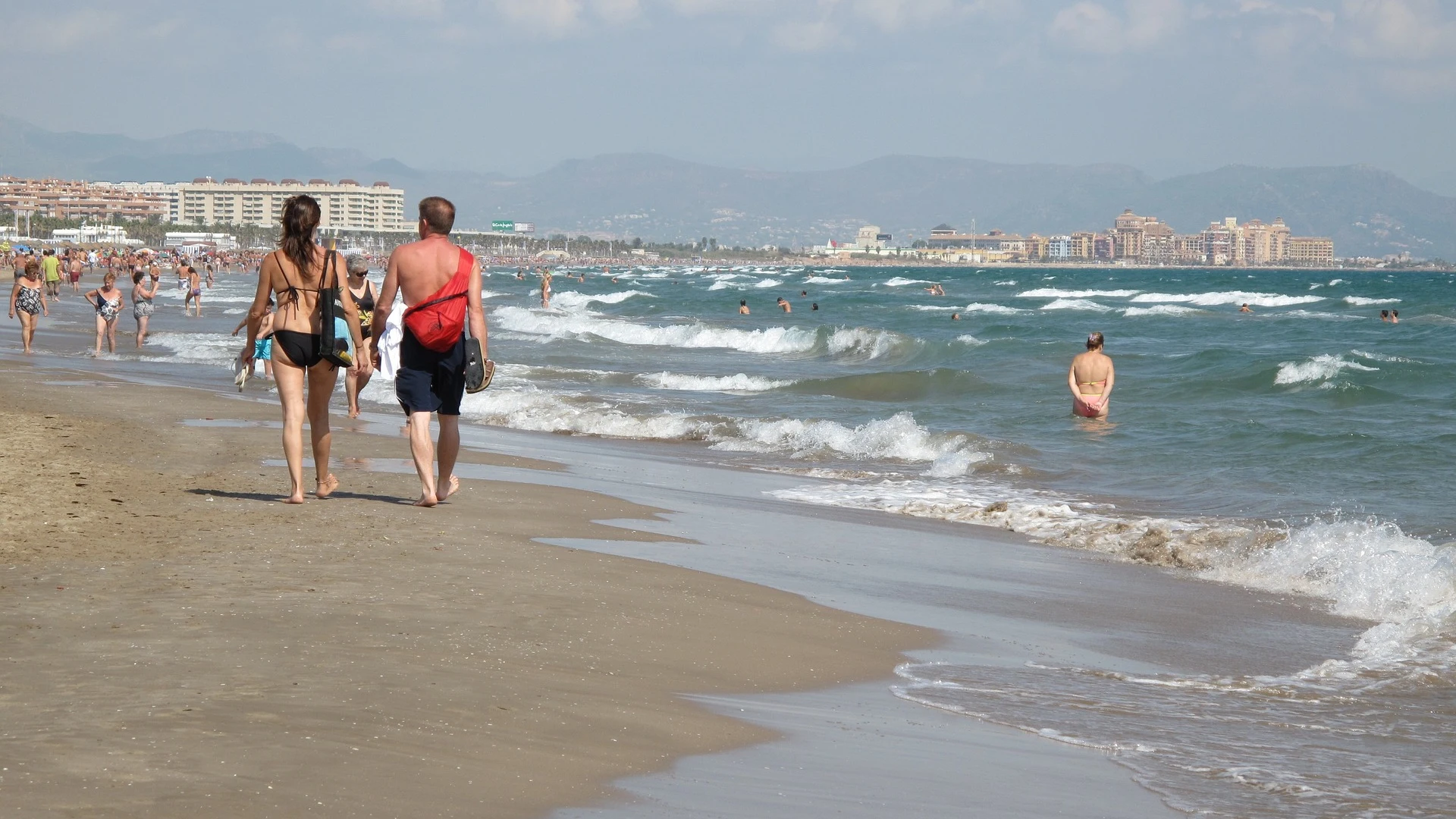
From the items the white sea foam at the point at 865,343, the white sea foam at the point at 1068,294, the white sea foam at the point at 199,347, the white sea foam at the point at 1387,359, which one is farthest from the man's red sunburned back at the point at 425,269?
the white sea foam at the point at 1068,294

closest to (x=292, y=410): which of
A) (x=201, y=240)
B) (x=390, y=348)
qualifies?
(x=390, y=348)

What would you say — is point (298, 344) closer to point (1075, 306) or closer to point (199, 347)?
point (199, 347)

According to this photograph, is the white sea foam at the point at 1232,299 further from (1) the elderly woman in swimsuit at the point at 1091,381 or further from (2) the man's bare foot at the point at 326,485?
(2) the man's bare foot at the point at 326,485

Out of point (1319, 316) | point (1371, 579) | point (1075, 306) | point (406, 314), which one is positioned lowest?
point (1371, 579)

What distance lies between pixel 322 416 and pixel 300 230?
3.26ft

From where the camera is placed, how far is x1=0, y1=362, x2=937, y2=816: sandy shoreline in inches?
126

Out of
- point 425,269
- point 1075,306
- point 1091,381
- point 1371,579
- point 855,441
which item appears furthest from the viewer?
point 1075,306

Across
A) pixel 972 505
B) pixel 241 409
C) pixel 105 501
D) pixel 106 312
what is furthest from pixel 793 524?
pixel 106 312

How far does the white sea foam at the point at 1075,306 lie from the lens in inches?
2265

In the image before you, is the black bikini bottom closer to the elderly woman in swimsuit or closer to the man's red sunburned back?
the man's red sunburned back

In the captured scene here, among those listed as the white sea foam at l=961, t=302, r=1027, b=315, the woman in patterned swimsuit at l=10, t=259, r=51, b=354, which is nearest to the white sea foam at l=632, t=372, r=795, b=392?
the woman in patterned swimsuit at l=10, t=259, r=51, b=354

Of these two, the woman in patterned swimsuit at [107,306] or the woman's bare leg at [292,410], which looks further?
the woman in patterned swimsuit at [107,306]

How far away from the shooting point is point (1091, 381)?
54.2 ft

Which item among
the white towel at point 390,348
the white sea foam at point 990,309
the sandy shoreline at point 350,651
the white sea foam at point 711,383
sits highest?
the white sea foam at point 990,309
